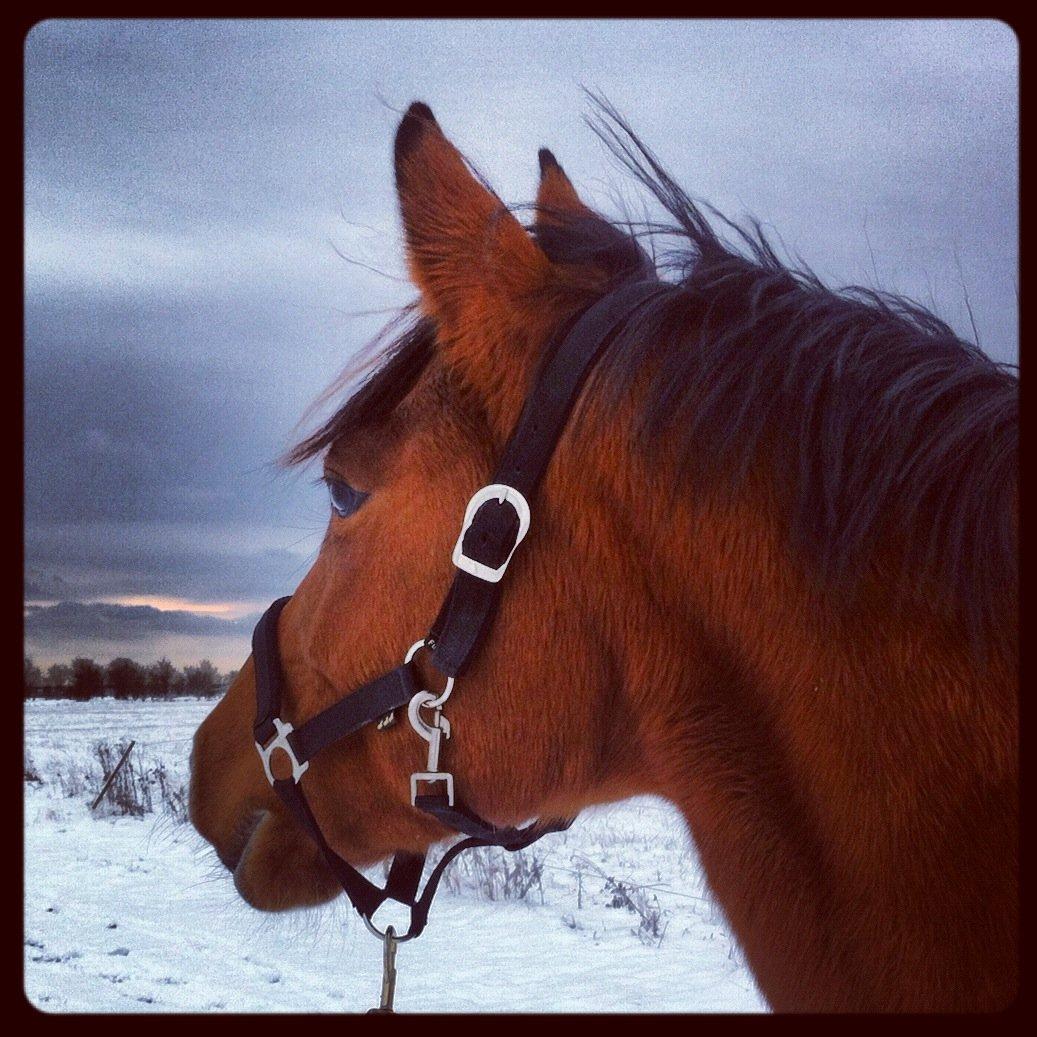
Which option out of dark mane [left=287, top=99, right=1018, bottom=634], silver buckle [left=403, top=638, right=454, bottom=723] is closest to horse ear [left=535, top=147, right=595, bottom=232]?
dark mane [left=287, top=99, right=1018, bottom=634]

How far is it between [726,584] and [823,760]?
0.30m

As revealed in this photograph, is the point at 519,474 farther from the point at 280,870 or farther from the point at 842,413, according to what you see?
the point at 280,870

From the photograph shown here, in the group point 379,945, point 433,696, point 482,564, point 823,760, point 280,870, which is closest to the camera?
point 823,760

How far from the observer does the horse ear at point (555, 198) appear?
171 centimetres

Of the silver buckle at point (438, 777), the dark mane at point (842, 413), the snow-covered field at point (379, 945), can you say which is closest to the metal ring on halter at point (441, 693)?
the silver buckle at point (438, 777)

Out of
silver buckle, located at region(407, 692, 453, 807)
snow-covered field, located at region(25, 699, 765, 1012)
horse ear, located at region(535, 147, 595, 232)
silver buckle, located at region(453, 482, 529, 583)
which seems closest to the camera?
silver buckle, located at region(453, 482, 529, 583)

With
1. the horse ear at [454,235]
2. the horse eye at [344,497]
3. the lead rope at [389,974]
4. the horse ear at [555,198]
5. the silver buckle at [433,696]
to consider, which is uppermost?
the horse ear at [555,198]

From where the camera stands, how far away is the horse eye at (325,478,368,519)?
1725 mm

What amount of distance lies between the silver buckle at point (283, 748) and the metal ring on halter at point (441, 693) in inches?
15.6

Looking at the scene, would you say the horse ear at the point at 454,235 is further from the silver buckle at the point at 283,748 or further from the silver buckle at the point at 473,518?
the silver buckle at the point at 283,748

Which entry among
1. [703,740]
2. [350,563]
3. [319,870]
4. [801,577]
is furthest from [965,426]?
[319,870]

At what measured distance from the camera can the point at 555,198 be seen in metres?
1.92

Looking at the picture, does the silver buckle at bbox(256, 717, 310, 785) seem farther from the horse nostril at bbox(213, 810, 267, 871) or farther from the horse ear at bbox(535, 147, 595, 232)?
the horse ear at bbox(535, 147, 595, 232)

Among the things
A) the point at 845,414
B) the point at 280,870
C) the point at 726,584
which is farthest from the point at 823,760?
the point at 280,870
